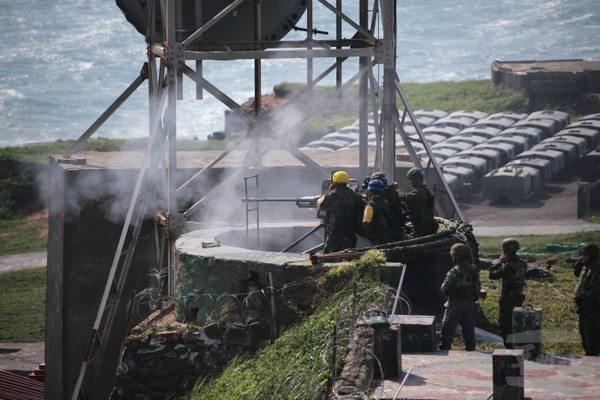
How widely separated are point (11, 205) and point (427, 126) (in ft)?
45.8

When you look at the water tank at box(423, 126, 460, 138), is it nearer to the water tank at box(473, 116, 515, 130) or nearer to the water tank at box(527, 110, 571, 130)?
the water tank at box(473, 116, 515, 130)

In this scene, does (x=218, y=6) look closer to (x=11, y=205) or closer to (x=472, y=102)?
(x=11, y=205)

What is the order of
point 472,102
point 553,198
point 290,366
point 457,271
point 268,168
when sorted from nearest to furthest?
point 290,366
point 457,271
point 268,168
point 553,198
point 472,102

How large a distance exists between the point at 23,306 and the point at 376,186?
15.4 metres

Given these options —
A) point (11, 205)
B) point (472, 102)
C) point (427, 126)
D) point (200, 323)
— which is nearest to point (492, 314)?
point (200, 323)

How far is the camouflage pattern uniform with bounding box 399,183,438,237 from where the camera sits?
1894 centimetres

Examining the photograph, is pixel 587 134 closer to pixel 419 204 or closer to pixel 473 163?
pixel 473 163

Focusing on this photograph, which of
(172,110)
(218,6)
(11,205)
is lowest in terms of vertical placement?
Answer: (11,205)

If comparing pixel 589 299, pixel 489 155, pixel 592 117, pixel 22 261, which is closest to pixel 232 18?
pixel 589 299

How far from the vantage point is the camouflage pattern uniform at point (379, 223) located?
1839cm

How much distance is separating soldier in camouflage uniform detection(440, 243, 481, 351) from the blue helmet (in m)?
2.15

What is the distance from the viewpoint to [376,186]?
60.5 feet

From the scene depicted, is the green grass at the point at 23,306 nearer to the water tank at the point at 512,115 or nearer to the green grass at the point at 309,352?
the green grass at the point at 309,352

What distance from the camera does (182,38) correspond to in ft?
67.8
